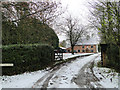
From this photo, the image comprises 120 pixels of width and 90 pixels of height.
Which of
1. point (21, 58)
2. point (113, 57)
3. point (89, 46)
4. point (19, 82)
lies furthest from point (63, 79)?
point (89, 46)

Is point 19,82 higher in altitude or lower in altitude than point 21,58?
lower

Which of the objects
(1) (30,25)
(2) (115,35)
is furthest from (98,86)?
(1) (30,25)

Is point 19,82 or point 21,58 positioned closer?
point 19,82

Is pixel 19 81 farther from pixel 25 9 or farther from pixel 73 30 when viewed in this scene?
pixel 73 30

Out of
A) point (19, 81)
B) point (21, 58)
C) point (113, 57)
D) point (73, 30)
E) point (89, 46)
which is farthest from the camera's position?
point (89, 46)

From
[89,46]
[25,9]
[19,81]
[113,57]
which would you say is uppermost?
[25,9]

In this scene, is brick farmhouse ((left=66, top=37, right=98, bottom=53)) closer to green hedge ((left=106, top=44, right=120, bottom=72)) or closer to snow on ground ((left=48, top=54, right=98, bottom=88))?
green hedge ((left=106, top=44, right=120, bottom=72))

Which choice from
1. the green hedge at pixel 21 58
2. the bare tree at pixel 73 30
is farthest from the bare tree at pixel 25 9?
the bare tree at pixel 73 30

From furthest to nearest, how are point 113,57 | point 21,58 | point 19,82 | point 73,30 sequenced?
1. point 73,30
2. point 113,57
3. point 21,58
4. point 19,82

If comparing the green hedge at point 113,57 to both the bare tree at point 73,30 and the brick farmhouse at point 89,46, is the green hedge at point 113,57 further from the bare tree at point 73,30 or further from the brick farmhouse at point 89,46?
the brick farmhouse at point 89,46

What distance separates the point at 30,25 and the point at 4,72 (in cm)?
394

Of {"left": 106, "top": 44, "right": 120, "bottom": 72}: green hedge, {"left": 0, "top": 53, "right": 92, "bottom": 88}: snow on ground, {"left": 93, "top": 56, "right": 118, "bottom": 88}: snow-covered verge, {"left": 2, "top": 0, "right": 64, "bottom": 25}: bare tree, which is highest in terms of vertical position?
{"left": 2, "top": 0, "right": 64, "bottom": 25}: bare tree

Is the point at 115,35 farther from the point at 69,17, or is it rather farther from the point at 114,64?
the point at 69,17

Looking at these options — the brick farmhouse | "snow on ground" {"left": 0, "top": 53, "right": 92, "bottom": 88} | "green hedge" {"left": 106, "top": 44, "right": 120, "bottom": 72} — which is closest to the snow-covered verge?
"green hedge" {"left": 106, "top": 44, "right": 120, "bottom": 72}
